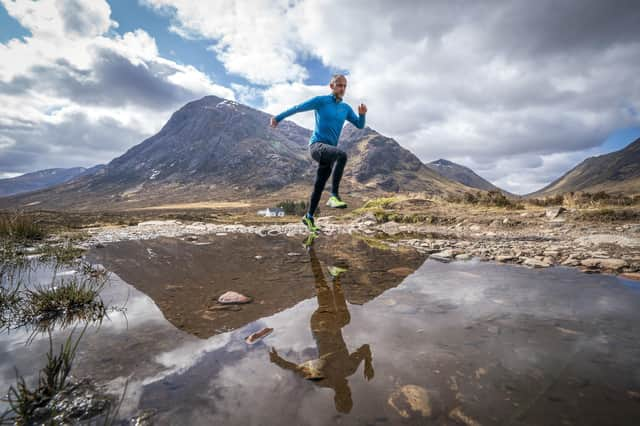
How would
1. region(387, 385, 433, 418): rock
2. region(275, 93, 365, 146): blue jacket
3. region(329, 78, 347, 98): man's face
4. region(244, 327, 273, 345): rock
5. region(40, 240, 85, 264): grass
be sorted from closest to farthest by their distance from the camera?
region(387, 385, 433, 418): rock, region(244, 327, 273, 345): rock, region(275, 93, 365, 146): blue jacket, region(329, 78, 347, 98): man's face, region(40, 240, 85, 264): grass

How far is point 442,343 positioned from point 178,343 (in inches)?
102

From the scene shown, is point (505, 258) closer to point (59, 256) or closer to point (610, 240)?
point (610, 240)

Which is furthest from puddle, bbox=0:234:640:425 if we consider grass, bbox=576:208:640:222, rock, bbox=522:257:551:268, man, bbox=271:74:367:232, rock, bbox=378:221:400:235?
rock, bbox=378:221:400:235

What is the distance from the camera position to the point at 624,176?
16812 centimetres

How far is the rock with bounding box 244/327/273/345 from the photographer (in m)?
2.80

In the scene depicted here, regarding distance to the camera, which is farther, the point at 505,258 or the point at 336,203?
the point at 336,203

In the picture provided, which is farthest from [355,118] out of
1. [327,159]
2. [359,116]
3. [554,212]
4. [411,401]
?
[554,212]

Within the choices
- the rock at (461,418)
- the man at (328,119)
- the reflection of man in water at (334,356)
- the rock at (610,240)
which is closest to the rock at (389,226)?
the rock at (610,240)

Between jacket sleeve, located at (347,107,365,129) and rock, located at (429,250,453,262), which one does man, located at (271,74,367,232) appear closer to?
jacket sleeve, located at (347,107,365,129)

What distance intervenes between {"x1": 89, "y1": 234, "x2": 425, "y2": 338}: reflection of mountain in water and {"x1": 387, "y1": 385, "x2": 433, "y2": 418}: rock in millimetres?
1884

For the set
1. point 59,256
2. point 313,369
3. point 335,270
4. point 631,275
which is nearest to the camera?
point 313,369

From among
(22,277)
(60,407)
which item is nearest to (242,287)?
(60,407)

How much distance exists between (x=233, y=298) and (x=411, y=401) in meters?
2.89

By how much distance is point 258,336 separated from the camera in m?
2.88
